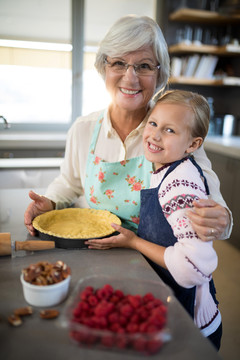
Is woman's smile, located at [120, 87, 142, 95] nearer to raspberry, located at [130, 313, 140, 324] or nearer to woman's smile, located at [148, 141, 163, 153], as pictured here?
woman's smile, located at [148, 141, 163, 153]

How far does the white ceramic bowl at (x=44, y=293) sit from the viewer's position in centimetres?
74

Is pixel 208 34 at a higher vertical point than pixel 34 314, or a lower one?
higher

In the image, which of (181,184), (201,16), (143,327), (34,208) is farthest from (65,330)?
(201,16)

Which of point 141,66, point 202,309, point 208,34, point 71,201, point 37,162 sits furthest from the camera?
point 208,34

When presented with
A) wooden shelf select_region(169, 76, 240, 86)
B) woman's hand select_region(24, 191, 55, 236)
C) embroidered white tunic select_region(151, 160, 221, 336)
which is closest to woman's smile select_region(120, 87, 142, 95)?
embroidered white tunic select_region(151, 160, 221, 336)

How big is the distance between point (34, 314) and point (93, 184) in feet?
2.43

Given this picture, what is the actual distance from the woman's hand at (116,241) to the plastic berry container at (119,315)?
270 mm

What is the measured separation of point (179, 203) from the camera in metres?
0.94

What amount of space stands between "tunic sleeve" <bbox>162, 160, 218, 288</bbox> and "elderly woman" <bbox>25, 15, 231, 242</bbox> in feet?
0.70

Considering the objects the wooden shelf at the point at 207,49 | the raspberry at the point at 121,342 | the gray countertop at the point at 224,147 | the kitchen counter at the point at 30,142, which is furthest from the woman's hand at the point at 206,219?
the wooden shelf at the point at 207,49

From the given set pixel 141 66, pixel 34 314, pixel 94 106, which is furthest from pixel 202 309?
pixel 94 106

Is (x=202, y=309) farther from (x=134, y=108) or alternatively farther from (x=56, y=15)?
(x=56, y=15)

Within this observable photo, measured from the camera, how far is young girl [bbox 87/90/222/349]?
916 millimetres

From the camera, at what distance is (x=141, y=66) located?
1.31 m
